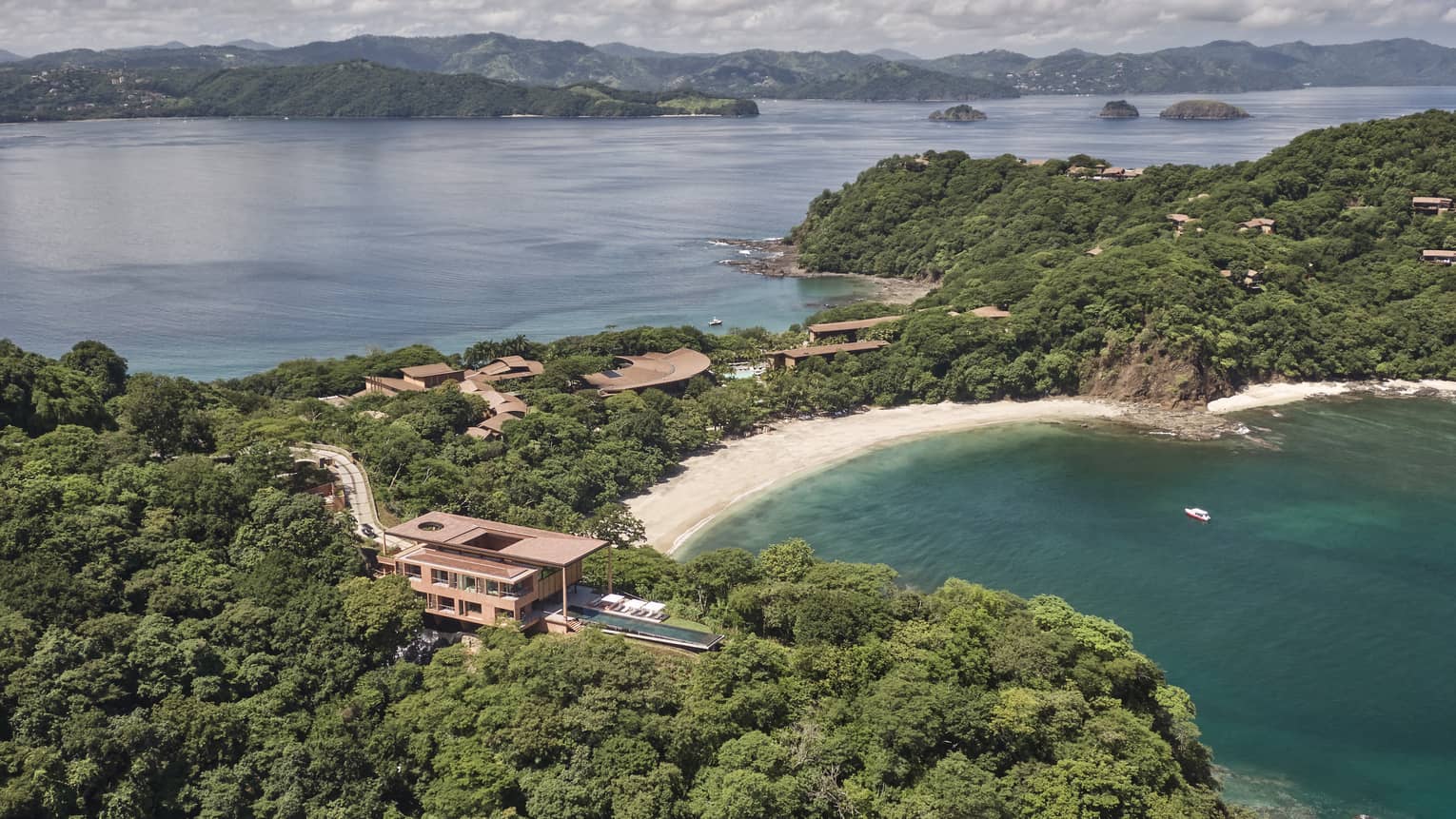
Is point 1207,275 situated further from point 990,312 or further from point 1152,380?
point 990,312

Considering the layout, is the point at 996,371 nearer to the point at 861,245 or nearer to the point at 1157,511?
the point at 1157,511

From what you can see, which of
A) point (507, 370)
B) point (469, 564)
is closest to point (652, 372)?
point (507, 370)

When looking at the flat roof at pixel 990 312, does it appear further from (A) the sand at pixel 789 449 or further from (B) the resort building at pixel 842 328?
(A) the sand at pixel 789 449

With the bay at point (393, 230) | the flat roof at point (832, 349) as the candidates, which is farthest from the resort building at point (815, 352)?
the bay at point (393, 230)

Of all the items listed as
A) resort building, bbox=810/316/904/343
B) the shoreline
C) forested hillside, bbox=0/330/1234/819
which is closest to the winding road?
forested hillside, bbox=0/330/1234/819

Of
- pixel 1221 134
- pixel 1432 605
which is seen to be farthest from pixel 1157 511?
pixel 1221 134
